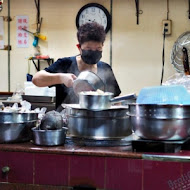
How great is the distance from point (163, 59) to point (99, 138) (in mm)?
3364

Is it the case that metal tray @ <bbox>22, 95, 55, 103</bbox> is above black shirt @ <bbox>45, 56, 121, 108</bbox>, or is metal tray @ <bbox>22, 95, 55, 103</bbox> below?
below

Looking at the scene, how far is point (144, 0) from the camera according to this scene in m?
5.05

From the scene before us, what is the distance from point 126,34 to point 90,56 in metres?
2.37

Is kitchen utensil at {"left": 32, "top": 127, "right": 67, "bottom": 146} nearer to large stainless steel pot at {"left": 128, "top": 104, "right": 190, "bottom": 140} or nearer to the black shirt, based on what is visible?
large stainless steel pot at {"left": 128, "top": 104, "right": 190, "bottom": 140}

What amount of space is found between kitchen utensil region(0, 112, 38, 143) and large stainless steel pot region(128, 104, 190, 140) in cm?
73

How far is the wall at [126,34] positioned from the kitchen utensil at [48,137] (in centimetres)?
334

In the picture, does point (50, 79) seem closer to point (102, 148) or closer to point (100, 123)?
point (100, 123)

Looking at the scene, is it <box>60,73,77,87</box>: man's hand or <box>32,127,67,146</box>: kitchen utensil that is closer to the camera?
<box>32,127,67,146</box>: kitchen utensil

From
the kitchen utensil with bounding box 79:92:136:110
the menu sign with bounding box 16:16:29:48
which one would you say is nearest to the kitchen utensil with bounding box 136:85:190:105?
the kitchen utensil with bounding box 79:92:136:110

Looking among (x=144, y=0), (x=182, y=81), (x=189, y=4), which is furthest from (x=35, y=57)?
(x=182, y=81)

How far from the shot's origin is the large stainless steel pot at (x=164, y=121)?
1695 mm

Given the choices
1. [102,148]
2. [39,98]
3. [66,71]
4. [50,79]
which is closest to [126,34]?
[39,98]

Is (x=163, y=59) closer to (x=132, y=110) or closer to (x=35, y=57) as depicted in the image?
(x=35, y=57)

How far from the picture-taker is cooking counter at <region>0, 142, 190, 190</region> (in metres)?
1.66
